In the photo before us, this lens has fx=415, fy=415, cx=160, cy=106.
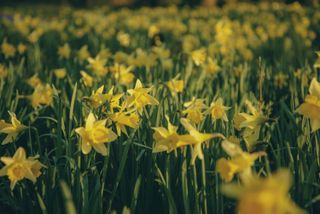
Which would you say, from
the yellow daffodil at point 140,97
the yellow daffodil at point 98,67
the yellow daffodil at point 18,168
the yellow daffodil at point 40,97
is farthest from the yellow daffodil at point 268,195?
the yellow daffodil at point 98,67

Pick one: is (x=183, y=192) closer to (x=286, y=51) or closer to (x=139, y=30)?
(x=286, y=51)

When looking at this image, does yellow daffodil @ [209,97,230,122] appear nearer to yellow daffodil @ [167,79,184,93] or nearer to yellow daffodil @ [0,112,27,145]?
yellow daffodil @ [167,79,184,93]

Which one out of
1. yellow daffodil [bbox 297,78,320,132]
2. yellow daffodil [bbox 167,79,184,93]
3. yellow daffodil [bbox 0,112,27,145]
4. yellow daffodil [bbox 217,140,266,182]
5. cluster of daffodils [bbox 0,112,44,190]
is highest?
yellow daffodil [bbox 297,78,320,132]

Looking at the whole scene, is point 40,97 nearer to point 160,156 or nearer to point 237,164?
point 160,156

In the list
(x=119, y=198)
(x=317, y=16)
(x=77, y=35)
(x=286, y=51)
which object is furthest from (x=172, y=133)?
(x=317, y=16)

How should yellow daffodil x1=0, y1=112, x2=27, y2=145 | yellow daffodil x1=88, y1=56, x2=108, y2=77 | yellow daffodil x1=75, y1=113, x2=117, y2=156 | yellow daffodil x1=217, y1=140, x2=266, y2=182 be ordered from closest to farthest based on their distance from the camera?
yellow daffodil x1=217, y1=140, x2=266, y2=182
yellow daffodil x1=75, y1=113, x2=117, y2=156
yellow daffodil x1=0, y1=112, x2=27, y2=145
yellow daffodil x1=88, y1=56, x2=108, y2=77

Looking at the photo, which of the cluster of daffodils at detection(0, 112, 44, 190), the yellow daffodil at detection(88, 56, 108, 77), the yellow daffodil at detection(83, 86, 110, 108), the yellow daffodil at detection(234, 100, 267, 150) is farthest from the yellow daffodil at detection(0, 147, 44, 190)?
the yellow daffodil at detection(88, 56, 108, 77)

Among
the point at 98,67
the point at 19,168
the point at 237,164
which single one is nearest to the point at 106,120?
the point at 19,168
